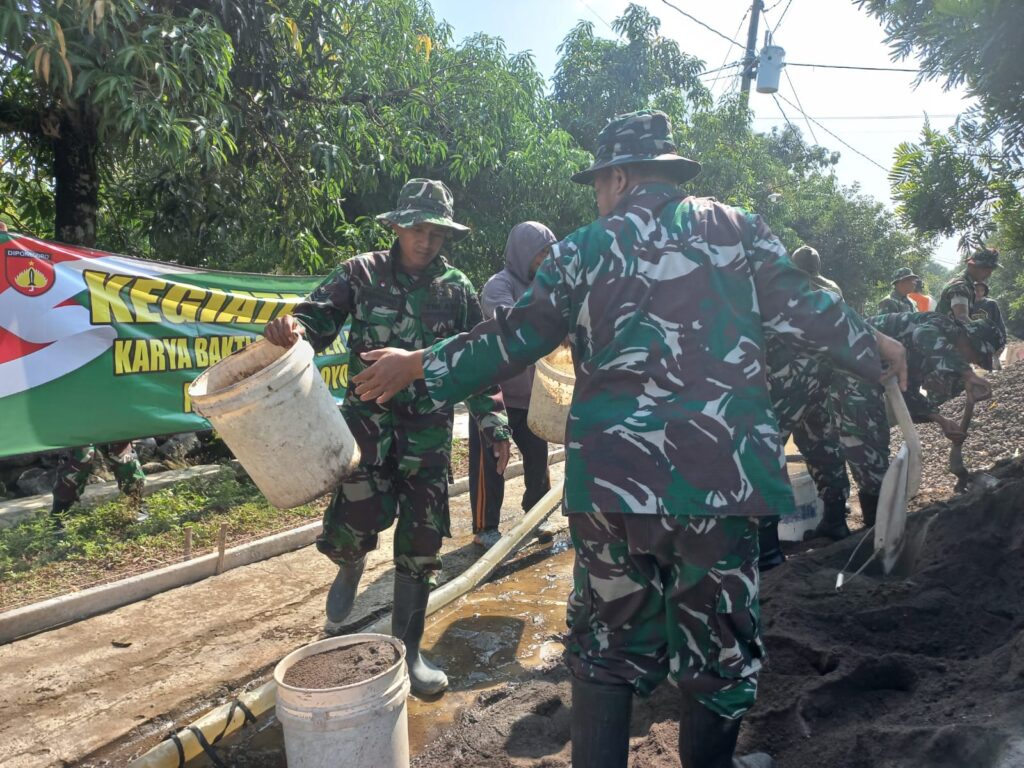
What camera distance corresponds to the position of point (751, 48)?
16.3 metres

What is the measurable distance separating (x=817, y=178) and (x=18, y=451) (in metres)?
25.9

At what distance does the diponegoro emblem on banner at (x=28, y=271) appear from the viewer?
4.59 metres

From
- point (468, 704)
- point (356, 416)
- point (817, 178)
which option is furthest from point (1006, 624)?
point (817, 178)

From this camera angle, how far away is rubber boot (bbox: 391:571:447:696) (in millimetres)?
3088

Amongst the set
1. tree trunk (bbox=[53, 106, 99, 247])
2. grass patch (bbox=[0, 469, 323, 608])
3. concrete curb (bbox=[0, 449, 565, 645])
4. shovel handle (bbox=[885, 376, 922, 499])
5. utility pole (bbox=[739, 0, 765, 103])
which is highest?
utility pole (bbox=[739, 0, 765, 103])

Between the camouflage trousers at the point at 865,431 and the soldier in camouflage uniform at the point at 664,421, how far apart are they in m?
2.73

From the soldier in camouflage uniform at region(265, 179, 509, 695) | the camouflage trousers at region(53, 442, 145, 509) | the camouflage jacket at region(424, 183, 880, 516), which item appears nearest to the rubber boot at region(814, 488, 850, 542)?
the soldier in camouflage uniform at region(265, 179, 509, 695)

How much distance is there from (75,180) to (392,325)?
3956 millimetres

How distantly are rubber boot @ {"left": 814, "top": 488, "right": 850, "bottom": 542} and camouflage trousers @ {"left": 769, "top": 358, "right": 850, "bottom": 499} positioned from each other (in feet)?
0.04

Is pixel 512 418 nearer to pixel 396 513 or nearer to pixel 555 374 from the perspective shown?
pixel 555 374

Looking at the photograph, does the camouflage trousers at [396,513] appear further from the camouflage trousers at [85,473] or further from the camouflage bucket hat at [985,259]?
the camouflage bucket hat at [985,259]

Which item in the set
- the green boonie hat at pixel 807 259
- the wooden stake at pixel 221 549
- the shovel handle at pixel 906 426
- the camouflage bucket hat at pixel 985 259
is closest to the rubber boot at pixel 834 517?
the green boonie hat at pixel 807 259

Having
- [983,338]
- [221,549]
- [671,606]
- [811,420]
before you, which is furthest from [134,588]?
[983,338]

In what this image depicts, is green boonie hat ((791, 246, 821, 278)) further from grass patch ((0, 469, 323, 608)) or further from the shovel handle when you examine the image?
grass patch ((0, 469, 323, 608))
